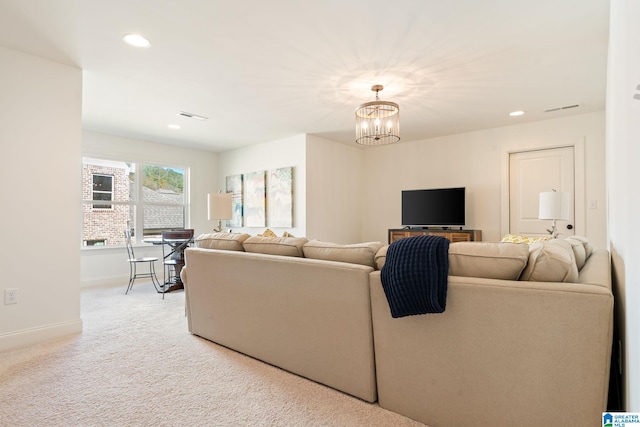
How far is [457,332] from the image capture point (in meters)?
1.49

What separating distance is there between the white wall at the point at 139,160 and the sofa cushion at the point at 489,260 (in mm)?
5204

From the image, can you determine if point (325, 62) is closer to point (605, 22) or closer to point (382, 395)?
point (605, 22)

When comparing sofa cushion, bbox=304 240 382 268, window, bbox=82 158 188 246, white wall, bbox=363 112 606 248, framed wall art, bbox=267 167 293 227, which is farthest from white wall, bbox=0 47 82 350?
white wall, bbox=363 112 606 248

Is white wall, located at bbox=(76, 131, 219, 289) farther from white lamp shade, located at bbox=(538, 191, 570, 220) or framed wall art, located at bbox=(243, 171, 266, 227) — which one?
white lamp shade, located at bbox=(538, 191, 570, 220)

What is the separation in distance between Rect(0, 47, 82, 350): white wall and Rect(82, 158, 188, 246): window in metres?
2.59

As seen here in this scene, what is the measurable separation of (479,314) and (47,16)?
323 cm

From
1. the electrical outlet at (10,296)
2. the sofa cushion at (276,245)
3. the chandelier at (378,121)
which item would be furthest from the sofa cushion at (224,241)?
the chandelier at (378,121)

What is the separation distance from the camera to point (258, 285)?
7.42 ft

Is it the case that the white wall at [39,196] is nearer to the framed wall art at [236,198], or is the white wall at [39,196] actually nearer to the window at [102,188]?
the window at [102,188]

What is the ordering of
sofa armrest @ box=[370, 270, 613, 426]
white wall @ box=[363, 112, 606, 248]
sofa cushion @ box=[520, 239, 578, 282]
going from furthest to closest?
white wall @ box=[363, 112, 606, 248] < sofa cushion @ box=[520, 239, 578, 282] < sofa armrest @ box=[370, 270, 613, 426]

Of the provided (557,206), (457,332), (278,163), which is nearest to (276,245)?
(457,332)

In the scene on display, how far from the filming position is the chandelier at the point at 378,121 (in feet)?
11.5

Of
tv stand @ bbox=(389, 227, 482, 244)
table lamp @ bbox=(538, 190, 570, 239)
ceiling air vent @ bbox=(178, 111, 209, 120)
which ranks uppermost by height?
ceiling air vent @ bbox=(178, 111, 209, 120)

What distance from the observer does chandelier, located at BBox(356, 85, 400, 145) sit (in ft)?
11.5
